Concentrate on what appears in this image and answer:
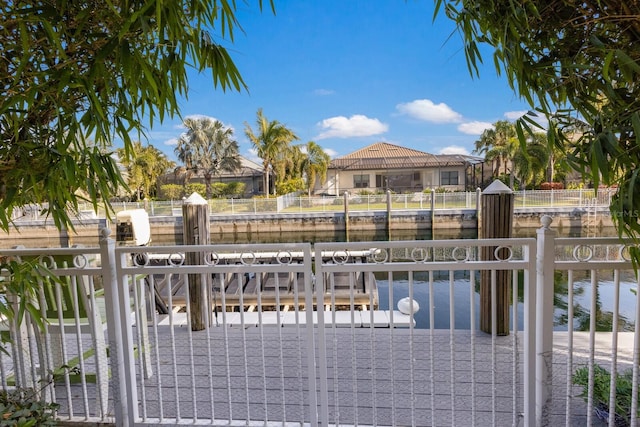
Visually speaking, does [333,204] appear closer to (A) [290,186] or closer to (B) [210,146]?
(A) [290,186]

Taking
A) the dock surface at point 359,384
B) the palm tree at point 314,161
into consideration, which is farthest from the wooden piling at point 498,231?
the palm tree at point 314,161

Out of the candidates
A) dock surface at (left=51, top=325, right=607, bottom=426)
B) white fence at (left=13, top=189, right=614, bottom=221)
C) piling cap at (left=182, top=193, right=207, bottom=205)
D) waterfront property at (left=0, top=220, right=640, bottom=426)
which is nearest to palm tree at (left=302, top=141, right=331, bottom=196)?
white fence at (left=13, top=189, right=614, bottom=221)

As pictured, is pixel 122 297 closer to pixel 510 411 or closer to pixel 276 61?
pixel 510 411

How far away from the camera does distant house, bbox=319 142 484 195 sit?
2466cm

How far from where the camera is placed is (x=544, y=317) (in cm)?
174

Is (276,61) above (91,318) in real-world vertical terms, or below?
above

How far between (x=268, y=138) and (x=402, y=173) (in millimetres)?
9671

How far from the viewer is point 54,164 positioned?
1263 mm

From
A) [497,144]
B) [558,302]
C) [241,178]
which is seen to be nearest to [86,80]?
[558,302]

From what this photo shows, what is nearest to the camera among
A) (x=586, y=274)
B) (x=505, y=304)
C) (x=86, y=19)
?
(x=86, y=19)

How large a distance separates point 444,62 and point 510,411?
188 cm

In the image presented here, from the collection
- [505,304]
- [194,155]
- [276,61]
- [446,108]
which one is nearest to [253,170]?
[194,155]

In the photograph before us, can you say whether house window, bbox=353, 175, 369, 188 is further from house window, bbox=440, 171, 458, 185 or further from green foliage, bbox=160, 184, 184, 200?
green foliage, bbox=160, 184, 184, 200

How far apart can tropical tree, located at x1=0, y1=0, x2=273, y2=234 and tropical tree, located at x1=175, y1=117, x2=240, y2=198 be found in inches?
1011
